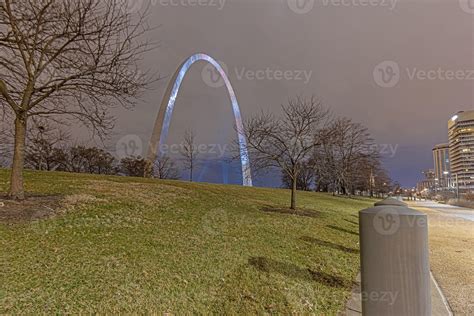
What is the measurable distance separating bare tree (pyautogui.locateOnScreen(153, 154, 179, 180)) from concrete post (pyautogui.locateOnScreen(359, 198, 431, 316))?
135 feet

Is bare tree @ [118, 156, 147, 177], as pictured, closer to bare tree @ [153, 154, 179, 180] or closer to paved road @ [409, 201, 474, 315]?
bare tree @ [153, 154, 179, 180]

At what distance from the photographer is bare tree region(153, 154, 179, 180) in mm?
43050


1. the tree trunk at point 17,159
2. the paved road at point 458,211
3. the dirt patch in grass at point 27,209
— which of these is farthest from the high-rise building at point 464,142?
the tree trunk at point 17,159

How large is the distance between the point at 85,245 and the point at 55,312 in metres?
1.74

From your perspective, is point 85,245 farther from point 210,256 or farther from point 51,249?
point 210,256

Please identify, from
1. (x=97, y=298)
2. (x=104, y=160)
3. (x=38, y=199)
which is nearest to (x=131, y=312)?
(x=97, y=298)

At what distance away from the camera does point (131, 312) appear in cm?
326

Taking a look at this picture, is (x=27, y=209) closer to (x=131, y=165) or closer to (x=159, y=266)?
(x=159, y=266)

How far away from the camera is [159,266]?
4375 millimetres

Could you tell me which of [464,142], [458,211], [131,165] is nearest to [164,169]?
[131,165]

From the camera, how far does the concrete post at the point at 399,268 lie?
7.64 feet

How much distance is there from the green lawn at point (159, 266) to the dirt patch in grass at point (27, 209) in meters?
0.26

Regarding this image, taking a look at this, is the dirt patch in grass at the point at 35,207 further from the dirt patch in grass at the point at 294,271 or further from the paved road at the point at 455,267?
the paved road at the point at 455,267

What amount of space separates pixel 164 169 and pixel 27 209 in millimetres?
39699
